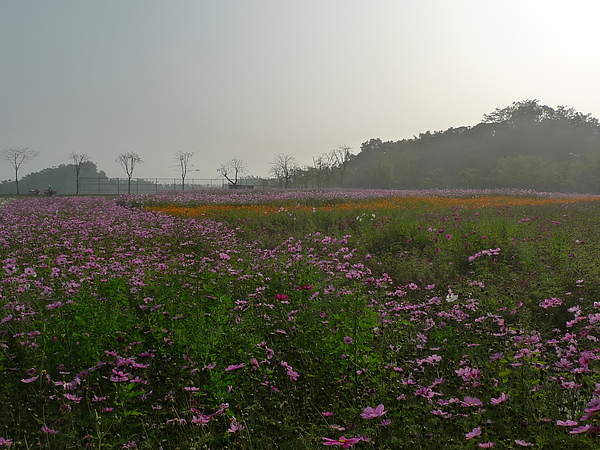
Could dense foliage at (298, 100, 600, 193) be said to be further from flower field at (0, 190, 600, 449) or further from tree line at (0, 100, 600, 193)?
flower field at (0, 190, 600, 449)

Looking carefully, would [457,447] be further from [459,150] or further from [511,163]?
[459,150]

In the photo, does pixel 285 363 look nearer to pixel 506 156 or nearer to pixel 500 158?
pixel 500 158

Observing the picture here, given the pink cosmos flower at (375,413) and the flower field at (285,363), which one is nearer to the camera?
the pink cosmos flower at (375,413)

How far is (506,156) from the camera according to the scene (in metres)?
55.7

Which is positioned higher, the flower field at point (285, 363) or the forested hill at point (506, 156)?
the forested hill at point (506, 156)

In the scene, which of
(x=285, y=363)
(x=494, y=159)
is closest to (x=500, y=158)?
(x=494, y=159)

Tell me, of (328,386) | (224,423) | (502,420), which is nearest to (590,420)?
(502,420)

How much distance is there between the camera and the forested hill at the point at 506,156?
128 feet

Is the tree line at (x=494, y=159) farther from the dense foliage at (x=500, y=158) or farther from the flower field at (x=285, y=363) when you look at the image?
the flower field at (x=285, y=363)

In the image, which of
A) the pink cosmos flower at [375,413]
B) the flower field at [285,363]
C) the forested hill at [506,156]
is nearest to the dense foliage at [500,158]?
the forested hill at [506,156]

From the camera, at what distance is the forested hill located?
39.0 m

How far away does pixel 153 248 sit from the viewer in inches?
290

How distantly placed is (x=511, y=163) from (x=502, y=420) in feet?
140

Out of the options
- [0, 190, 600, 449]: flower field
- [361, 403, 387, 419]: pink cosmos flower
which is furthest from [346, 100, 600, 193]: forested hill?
[361, 403, 387, 419]: pink cosmos flower
